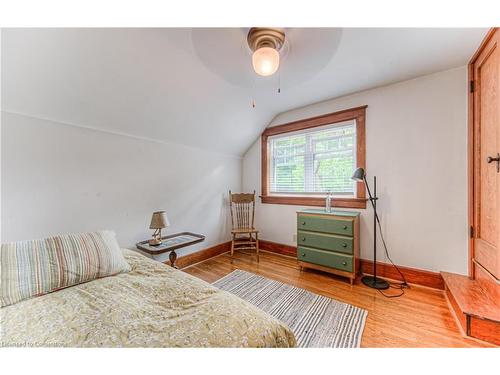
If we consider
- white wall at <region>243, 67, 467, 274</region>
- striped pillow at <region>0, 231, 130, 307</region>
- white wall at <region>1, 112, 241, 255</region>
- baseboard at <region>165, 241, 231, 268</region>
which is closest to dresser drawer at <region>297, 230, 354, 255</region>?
white wall at <region>243, 67, 467, 274</region>

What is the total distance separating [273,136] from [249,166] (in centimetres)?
74

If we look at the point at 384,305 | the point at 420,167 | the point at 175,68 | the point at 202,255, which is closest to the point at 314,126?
the point at 420,167

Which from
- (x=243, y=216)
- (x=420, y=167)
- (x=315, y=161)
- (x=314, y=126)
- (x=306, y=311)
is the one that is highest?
(x=314, y=126)

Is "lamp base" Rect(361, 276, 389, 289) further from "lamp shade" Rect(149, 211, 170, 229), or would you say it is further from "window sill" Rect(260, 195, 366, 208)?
"lamp shade" Rect(149, 211, 170, 229)

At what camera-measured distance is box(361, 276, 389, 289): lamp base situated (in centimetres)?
214

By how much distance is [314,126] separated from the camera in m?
2.93

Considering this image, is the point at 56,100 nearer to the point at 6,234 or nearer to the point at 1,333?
the point at 6,234

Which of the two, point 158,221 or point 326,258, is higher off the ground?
point 158,221

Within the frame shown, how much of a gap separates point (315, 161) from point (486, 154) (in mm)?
1702

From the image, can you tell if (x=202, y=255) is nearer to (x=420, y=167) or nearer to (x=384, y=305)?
(x=384, y=305)

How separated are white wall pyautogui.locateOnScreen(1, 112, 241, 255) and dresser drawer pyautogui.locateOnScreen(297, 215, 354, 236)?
1565 millimetres

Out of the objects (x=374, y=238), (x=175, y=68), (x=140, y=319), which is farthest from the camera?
Answer: (x=374, y=238)
